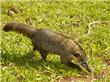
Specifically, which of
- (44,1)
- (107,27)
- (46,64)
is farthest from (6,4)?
(46,64)

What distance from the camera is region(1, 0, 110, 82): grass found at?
6.30 metres

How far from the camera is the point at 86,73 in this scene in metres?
6.46

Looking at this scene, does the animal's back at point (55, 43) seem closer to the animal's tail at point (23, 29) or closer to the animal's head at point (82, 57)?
the animal's head at point (82, 57)

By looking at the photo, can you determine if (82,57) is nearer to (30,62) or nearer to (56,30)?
(30,62)

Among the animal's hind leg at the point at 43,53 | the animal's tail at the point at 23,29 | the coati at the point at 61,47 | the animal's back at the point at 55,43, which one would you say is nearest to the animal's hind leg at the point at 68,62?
the coati at the point at 61,47

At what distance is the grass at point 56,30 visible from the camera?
6.30 m

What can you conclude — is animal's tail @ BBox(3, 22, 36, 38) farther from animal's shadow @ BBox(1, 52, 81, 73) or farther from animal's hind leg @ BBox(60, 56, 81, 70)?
animal's hind leg @ BBox(60, 56, 81, 70)

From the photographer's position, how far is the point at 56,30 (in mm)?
8195

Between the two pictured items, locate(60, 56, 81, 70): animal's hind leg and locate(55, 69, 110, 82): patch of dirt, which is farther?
locate(60, 56, 81, 70): animal's hind leg

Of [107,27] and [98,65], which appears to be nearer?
[98,65]

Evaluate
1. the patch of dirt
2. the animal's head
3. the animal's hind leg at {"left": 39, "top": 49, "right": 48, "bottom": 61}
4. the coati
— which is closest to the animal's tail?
the coati

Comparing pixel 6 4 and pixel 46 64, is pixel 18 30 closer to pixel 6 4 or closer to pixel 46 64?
pixel 46 64

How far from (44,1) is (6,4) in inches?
40.6

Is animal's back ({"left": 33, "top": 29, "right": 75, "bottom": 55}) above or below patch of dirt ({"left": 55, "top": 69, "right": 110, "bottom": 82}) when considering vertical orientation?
above
